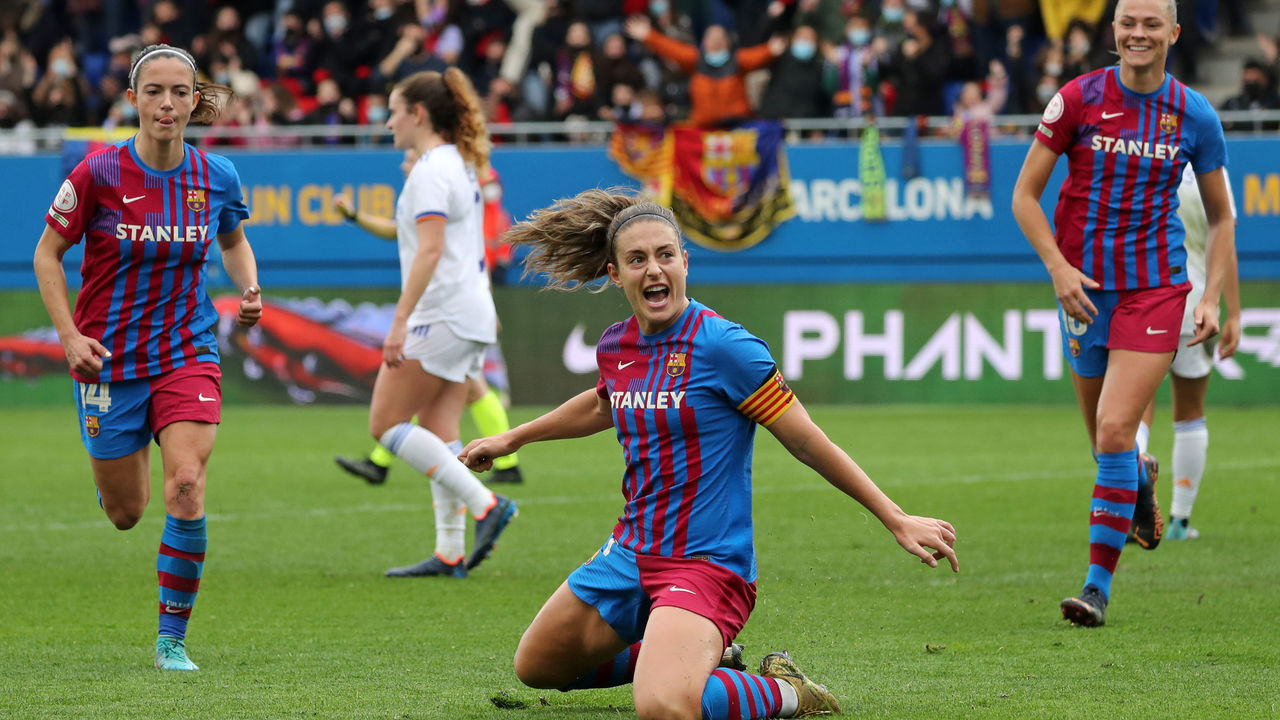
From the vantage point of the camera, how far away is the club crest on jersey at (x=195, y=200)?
5.61 meters

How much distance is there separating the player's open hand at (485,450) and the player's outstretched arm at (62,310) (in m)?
1.33

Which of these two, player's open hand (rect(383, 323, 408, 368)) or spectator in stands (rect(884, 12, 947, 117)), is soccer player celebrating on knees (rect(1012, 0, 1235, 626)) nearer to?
player's open hand (rect(383, 323, 408, 368))

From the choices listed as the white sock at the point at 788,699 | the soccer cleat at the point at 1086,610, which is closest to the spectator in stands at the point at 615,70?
the soccer cleat at the point at 1086,610

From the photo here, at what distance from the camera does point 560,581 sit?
7176 mm

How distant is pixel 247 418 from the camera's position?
636 inches

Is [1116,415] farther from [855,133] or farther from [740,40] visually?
[740,40]

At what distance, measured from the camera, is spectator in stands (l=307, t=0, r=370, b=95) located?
66.8 feet

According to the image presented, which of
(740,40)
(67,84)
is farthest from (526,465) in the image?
(67,84)

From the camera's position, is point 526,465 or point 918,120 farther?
point 918,120

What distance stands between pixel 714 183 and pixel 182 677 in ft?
45.0

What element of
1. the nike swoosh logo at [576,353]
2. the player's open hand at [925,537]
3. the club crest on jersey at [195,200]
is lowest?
the nike swoosh logo at [576,353]

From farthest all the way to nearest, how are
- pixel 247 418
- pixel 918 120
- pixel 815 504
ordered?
1. pixel 918 120
2. pixel 247 418
3. pixel 815 504

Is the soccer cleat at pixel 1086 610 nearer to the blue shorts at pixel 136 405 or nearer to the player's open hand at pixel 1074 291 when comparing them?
the player's open hand at pixel 1074 291

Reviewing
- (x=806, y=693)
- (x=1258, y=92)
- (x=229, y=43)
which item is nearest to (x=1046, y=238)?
(x=806, y=693)
